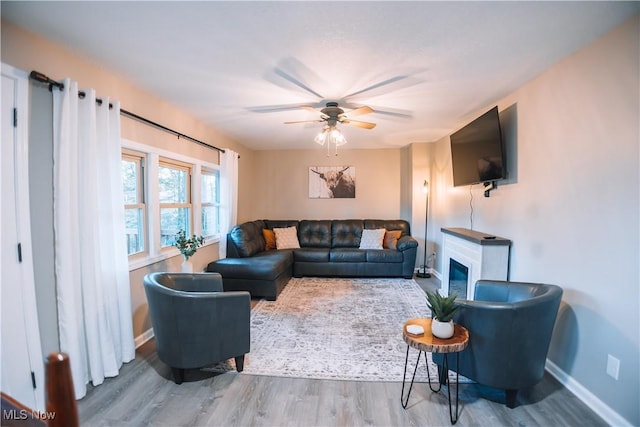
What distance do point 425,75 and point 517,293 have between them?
1875 millimetres

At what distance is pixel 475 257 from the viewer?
2.95 meters

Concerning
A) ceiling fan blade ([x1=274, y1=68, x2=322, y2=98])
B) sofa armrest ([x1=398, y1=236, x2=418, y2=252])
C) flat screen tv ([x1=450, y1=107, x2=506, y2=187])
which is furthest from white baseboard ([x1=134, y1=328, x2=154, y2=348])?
flat screen tv ([x1=450, y1=107, x2=506, y2=187])

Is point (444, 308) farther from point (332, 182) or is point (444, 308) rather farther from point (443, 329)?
point (332, 182)

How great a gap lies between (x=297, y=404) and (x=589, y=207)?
240cm

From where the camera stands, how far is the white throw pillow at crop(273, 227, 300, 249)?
5223mm

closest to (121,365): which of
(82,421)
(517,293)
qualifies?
(82,421)

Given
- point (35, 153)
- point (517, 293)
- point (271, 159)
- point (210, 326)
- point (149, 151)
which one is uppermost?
point (271, 159)

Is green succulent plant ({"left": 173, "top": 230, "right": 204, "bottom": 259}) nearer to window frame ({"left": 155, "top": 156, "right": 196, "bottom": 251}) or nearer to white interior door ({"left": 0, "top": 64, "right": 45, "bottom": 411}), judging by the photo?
window frame ({"left": 155, "top": 156, "right": 196, "bottom": 251})

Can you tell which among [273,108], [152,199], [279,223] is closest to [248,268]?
[152,199]

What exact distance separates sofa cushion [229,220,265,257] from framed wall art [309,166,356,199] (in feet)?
5.26

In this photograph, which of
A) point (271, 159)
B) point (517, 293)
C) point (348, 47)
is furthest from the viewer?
point (271, 159)

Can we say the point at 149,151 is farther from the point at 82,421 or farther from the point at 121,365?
the point at 82,421

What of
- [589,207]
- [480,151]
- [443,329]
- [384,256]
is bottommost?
[384,256]

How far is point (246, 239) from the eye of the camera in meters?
4.46
